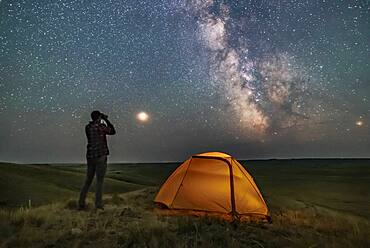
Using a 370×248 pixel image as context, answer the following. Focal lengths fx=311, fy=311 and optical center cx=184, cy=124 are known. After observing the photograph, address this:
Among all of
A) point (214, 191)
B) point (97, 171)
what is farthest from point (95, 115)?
point (214, 191)

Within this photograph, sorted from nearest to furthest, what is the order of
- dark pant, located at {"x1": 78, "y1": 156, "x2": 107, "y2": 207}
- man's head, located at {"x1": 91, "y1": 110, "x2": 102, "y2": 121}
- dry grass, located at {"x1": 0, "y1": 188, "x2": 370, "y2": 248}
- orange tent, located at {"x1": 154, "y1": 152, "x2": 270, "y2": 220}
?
dry grass, located at {"x1": 0, "y1": 188, "x2": 370, "y2": 248}, dark pant, located at {"x1": 78, "y1": 156, "x2": 107, "y2": 207}, man's head, located at {"x1": 91, "y1": 110, "x2": 102, "y2": 121}, orange tent, located at {"x1": 154, "y1": 152, "x2": 270, "y2": 220}

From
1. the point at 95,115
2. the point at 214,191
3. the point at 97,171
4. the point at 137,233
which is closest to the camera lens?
the point at 137,233

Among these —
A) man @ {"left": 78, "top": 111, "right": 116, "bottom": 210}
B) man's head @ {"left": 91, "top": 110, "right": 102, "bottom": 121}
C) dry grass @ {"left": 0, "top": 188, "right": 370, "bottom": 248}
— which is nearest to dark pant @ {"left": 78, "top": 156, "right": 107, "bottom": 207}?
man @ {"left": 78, "top": 111, "right": 116, "bottom": 210}

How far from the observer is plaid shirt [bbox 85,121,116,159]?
9273mm

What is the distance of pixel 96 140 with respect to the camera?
30.6 feet

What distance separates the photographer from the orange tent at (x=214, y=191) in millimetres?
9922

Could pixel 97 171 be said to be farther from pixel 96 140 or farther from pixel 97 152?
pixel 96 140

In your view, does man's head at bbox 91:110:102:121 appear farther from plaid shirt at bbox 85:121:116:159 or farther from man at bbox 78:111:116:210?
plaid shirt at bbox 85:121:116:159

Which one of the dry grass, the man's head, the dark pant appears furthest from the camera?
the man's head

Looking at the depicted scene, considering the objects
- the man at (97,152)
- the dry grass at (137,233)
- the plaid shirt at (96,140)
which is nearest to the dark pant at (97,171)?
the man at (97,152)

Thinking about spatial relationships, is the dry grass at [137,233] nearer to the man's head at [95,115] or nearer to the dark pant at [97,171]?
the dark pant at [97,171]

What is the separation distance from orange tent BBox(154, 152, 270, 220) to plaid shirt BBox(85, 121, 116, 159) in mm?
2831

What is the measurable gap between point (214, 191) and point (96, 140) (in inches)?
162

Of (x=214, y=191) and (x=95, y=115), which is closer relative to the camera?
(x=95, y=115)
